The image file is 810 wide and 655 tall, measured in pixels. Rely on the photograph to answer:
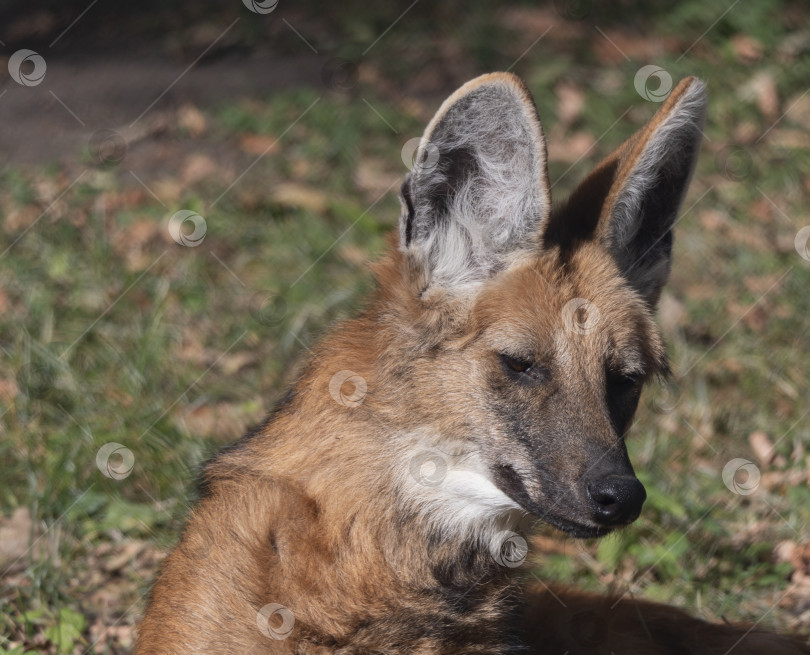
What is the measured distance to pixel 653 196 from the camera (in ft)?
11.3

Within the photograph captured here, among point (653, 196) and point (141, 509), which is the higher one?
point (653, 196)

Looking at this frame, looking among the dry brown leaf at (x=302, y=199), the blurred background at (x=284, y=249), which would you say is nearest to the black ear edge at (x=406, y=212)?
the blurred background at (x=284, y=249)

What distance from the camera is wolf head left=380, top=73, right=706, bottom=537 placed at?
280 centimetres

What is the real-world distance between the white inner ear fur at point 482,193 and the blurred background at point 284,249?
26.6 inches

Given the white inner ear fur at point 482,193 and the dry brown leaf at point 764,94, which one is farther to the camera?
the dry brown leaf at point 764,94

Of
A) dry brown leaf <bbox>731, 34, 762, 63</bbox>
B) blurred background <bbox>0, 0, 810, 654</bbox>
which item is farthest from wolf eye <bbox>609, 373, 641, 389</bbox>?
dry brown leaf <bbox>731, 34, 762, 63</bbox>

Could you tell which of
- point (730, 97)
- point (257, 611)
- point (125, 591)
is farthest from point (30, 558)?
point (730, 97)

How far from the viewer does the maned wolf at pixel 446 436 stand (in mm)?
2799

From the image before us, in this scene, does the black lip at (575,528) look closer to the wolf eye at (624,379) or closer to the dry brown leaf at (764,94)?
the wolf eye at (624,379)

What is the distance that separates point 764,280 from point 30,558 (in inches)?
193

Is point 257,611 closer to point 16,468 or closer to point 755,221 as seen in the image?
point 16,468

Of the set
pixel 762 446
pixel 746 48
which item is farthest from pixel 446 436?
pixel 746 48

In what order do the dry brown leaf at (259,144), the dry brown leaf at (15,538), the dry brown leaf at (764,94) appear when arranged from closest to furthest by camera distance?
the dry brown leaf at (15,538) → the dry brown leaf at (259,144) → the dry brown leaf at (764,94)

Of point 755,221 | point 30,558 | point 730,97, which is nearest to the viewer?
point 30,558
